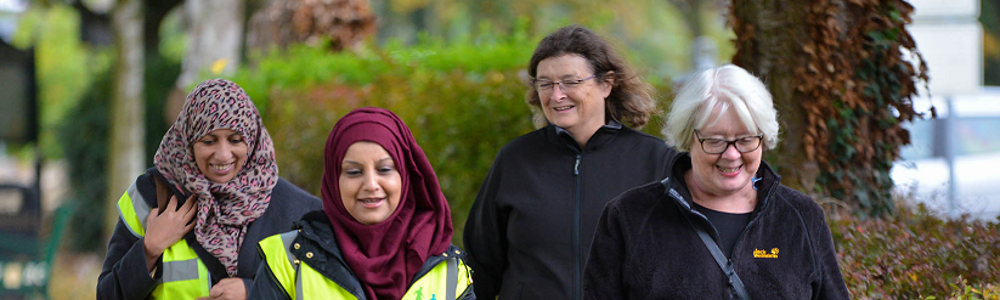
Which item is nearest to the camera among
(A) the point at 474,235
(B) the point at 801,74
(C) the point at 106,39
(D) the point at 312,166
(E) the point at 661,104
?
(A) the point at 474,235

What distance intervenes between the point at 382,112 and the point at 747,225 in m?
1.07

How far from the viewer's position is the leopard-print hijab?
113 inches

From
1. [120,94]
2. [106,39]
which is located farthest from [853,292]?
[106,39]

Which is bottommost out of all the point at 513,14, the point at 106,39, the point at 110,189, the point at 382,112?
the point at 110,189

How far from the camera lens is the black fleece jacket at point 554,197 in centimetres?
309

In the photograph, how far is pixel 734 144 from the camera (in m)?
2.37

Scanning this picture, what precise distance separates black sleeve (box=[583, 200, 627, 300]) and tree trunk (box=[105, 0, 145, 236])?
9.19m

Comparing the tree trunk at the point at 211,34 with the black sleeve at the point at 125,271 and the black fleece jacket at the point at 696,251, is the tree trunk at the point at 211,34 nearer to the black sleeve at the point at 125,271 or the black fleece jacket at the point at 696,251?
the black sleeve at the point at 125,271

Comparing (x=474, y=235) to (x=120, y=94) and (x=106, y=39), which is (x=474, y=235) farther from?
(x=106, y=39)

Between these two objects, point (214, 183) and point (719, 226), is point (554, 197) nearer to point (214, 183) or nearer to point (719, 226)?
point (719, 226)

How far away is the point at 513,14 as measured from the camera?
24422 mm

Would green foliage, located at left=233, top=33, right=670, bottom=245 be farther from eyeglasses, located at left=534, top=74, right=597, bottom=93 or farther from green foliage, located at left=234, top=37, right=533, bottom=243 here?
eyeglasses, located at left=534, top=74, right=597, bottom=93

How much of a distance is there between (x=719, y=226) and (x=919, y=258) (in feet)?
5.77

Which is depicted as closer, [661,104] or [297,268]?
[297,268]
